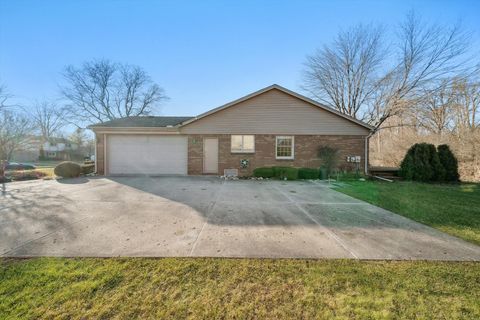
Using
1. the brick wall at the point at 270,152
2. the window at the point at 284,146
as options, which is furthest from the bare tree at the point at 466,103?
the window at the point at 284,146

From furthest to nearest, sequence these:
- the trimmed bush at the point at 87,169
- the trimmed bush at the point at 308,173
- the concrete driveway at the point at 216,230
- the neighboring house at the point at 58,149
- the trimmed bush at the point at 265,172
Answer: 1. the neighboring house at the point at 58,149
2. the trimmed bush at the point at 87,169
3. the trimmed bush at the point at 265,172
4. the trimmed bush at the point at 308,173
5. the concrete driveway at the point at 216,230

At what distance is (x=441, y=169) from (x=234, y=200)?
1162cm

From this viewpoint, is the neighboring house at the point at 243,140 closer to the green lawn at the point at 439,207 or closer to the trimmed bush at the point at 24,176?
the trimmed bush at the point at 24,176

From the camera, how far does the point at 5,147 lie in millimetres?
12055

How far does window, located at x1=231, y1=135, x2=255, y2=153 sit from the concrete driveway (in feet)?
20.8

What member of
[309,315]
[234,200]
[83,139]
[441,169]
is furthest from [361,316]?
[83,139]

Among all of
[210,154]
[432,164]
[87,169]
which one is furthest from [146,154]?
[432,164]

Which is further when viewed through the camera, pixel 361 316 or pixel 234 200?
pixel 234 200

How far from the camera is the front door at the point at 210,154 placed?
12297mm

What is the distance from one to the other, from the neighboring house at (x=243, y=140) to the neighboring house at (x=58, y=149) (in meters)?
33.6

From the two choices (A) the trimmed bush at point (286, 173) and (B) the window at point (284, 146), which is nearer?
(A) the trimmed bush at point (286, 173)

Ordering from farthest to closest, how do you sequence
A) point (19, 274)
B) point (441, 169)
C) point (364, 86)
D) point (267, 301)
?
point (364, 86) → point (441, 169) → point (19, 274) → point (267, 301)

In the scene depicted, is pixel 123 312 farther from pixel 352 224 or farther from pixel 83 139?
pixel 83 139

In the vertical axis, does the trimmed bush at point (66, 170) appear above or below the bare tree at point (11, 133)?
below
